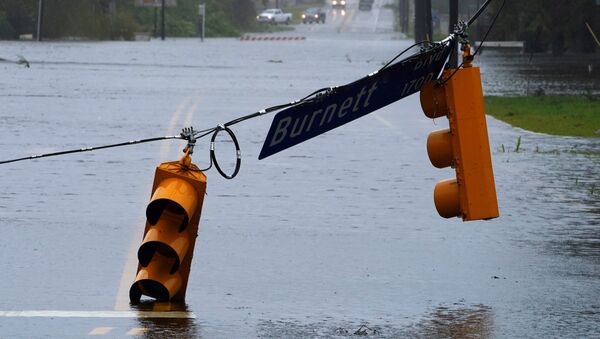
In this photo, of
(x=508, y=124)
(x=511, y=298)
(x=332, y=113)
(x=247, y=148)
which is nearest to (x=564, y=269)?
(x=511, y=298)

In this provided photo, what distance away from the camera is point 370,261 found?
11.9 metres

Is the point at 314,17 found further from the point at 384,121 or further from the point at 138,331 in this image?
the point at 138,331

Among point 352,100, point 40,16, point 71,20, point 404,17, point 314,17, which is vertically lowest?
point 314,17

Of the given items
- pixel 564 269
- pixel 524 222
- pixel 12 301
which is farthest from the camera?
pixel 524 222

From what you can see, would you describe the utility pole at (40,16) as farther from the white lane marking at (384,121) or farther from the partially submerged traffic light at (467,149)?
the partially submerged traffic light at (467,149)

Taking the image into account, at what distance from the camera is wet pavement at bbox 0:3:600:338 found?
9.39 meters

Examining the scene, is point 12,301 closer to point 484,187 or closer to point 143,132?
point 484,187

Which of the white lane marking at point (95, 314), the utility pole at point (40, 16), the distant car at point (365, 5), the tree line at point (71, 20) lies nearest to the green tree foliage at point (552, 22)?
the utility pole at point (40, 16)

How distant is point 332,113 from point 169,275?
1.50 m

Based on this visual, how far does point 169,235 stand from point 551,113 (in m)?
22.3

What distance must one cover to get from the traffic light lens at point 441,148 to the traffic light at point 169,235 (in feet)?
5.11

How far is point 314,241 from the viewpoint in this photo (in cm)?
1303

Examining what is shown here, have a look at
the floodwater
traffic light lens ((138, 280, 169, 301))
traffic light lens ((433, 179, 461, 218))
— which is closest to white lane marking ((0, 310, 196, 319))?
traffic light lens ((138, 280, 169, 301))

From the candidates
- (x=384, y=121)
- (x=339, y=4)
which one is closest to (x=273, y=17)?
(x=339, y=4)
